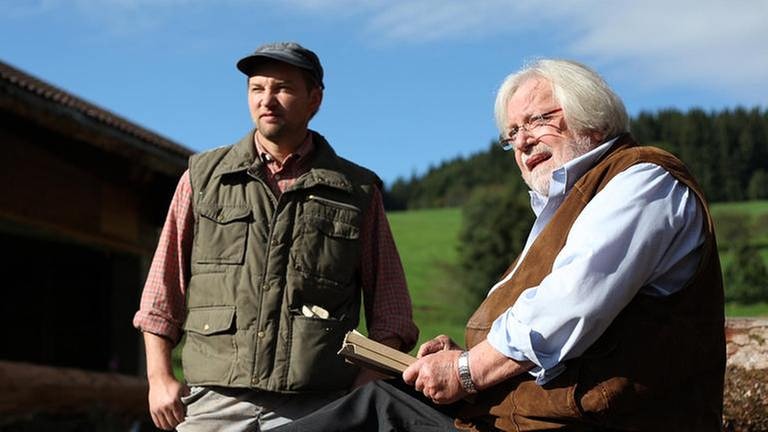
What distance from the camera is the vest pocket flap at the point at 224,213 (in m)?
3.68

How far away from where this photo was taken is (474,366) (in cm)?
270

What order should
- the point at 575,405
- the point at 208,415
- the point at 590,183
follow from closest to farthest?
the point at 575,405, the point at 590,183, the point at 208,415

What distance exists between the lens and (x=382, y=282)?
3879 mm

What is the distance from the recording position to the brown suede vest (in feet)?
8.30

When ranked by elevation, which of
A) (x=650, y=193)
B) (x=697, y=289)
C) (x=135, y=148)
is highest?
(x=135, y=148)

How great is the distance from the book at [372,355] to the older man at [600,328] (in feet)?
0.21

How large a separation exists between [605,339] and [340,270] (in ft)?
4.34

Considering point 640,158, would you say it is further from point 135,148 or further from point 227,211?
point 135,148

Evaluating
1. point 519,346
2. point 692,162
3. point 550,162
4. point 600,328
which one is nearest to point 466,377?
point 519,346

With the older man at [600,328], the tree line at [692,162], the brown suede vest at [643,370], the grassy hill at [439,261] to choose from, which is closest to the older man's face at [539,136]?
the older man at [600,328]

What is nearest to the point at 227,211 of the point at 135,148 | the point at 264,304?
the point at 264,304

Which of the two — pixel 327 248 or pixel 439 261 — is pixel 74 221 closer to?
pixel 327 248

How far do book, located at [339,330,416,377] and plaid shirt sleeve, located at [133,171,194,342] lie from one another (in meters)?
1.07

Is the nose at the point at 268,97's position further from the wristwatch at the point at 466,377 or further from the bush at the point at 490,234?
the bush at the point at 490,234
